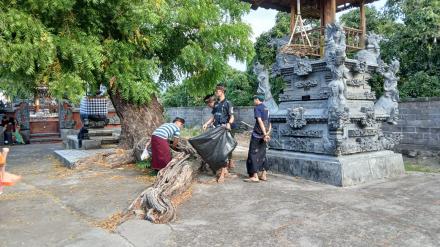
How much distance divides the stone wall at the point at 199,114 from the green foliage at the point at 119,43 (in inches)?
381

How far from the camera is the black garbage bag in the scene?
679cm

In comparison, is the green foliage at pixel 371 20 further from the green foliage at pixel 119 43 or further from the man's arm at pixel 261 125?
the man's arm at pixel 261 125

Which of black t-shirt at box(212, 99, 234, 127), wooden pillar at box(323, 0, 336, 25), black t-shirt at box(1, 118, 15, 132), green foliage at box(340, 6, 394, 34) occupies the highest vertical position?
green foliage at box(340, 6, 394, 34)

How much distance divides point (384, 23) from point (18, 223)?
15.8 metres

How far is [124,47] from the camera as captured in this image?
8664 mm

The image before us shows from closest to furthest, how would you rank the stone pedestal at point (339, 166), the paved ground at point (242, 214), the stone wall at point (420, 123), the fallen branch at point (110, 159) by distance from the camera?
the paved ground at point (242, 214), the stone pedestal at point (339, 166), the fallen branch at point (110, 159), the stone wall at point (420, 123)

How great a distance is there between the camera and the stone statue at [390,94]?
7836mm

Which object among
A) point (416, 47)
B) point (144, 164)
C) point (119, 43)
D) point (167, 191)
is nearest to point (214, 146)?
point (167, 191)

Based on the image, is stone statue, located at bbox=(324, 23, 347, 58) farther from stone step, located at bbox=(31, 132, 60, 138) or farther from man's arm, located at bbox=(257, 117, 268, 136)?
stone step, located at bbox=(31, 132, 60, 138)

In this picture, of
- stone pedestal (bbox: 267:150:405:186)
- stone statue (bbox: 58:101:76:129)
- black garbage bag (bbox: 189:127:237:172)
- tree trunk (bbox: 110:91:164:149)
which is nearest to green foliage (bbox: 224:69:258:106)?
stone statue (bbox: 58:101:76:129)

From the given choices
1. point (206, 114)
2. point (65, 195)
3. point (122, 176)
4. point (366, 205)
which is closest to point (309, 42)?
point (366, 205)

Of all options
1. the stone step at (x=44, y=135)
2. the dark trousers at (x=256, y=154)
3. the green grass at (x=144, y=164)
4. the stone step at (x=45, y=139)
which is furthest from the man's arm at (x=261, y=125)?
the stone step at (x=44, y=135)

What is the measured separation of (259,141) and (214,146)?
0.83 m

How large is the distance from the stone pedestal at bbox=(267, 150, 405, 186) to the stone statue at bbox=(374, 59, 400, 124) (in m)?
0.85
